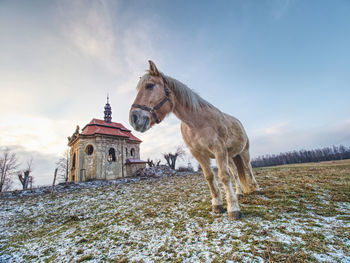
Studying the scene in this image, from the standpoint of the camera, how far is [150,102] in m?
2.53

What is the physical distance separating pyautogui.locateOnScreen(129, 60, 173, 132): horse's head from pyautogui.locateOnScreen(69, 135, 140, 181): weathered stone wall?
23.3 metres

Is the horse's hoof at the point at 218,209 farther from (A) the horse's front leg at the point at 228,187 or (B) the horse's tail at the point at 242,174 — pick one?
(B) the horse's tail at the point at 242,174

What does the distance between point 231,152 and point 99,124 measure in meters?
27.5

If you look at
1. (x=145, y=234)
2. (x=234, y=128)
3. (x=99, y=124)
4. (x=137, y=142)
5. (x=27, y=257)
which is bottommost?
(x=27, y=257)

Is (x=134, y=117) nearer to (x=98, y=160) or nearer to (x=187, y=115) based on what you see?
(x=187, y=115)

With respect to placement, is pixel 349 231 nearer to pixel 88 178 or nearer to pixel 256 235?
pixel 256 235

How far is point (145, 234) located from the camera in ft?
9.40

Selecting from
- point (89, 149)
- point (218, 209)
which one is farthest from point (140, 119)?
point (89, 149)

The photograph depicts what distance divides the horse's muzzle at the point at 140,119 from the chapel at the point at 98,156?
2332cm

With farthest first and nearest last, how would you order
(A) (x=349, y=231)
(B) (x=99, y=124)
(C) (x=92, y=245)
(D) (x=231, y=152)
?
(B) (x=99, y=124) → (D) (x=231, y=152) → (C) (x=92, y=245) → (A) (x=349, y=231)

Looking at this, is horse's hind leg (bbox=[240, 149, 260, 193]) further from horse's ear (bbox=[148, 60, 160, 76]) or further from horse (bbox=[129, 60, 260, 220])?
horse's ear (bbox=[148, 60, 160, 76])

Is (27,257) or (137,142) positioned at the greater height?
(137,142)

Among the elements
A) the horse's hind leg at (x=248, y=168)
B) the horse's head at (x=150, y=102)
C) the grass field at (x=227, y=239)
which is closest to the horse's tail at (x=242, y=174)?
the horse's hind leg at (x=248, y=168)

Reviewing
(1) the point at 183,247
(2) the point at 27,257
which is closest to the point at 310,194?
(1) the point at 183,247
